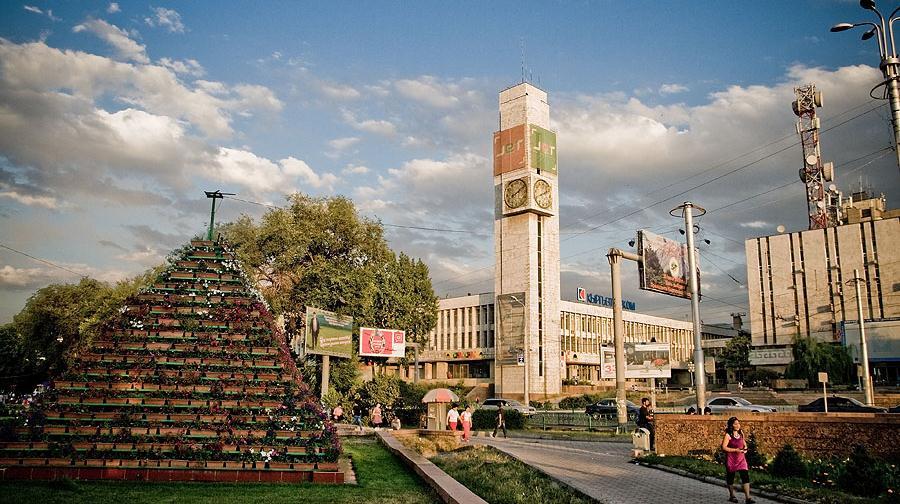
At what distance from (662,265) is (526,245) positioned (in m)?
32.1

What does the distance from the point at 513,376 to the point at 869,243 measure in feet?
139

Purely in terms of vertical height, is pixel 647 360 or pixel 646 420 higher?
pixel 647 360

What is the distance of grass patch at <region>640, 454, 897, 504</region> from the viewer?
11.2 m

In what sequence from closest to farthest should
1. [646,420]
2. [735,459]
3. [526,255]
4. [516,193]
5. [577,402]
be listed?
[735,459] < [646,420] < [577,402] < [526,255] < [516,193]

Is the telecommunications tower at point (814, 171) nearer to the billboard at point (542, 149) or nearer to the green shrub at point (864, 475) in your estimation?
the billboard at point (542, 149)

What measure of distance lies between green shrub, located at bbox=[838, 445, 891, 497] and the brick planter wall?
1297 millimetres

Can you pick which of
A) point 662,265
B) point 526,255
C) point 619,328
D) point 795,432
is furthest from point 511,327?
point 795,432

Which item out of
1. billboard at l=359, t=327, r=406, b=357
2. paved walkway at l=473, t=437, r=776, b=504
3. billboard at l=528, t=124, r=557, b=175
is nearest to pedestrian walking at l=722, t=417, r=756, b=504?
paved walkway at l=473, t=437, r=776, b=504

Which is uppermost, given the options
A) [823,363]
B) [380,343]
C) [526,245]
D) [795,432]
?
[526,245]

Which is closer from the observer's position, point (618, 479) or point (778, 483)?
point (778, 483)

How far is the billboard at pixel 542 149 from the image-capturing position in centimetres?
6906

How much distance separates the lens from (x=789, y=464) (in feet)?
46.3

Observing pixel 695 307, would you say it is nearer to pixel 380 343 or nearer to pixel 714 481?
pixel 714 481

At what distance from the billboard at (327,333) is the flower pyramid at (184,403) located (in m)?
20.2
